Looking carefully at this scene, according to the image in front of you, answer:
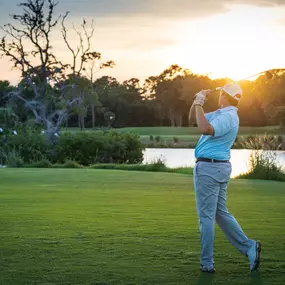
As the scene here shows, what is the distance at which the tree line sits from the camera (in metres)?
37.6

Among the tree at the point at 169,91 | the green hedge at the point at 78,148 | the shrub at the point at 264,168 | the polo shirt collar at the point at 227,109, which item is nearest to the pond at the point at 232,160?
the shrub at the point at 264,168

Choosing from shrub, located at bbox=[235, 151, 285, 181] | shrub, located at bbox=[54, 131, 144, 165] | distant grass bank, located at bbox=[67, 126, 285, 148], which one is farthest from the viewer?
distant grass bank, located at bbox=[67, 126, 285, 148]

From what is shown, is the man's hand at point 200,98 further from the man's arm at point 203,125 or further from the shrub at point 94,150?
the shrub at point 94,150

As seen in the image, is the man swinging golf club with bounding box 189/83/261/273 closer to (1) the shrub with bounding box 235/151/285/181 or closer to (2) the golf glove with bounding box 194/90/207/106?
(2) the golf glove with bounding box 194/90/207/106

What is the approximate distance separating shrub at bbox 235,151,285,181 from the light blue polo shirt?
14155 mm

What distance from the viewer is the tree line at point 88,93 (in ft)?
123

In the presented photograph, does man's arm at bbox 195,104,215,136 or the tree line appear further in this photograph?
the tree line

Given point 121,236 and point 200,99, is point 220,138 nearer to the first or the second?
point 200,99

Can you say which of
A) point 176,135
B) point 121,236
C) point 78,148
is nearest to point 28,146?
point 78,148

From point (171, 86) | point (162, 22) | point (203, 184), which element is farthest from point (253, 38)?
point (171, 86)

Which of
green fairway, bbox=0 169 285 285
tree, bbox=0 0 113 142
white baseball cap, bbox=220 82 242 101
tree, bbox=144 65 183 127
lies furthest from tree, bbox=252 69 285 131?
white baseball cap, bbox=220 82 242 101

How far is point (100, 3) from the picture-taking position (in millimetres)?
31297

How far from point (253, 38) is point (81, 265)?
3027 cm

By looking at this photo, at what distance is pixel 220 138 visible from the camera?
660 cm
